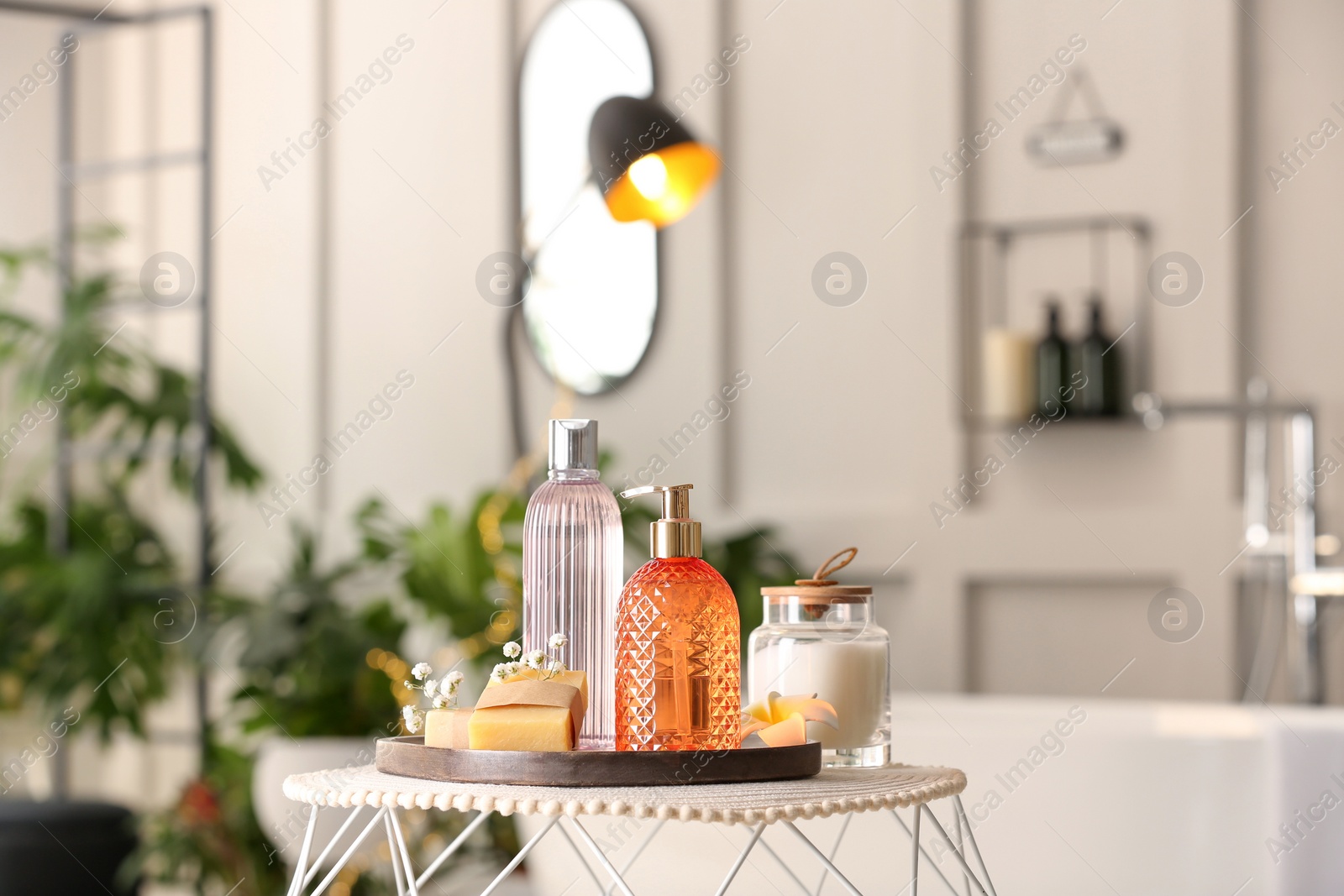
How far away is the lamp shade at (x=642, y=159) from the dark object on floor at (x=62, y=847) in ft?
5.53

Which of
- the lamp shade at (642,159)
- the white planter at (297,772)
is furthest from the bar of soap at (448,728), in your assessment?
the white planter at (297,772)

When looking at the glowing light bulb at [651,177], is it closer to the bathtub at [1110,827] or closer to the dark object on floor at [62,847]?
the bathtub at [1110,827]

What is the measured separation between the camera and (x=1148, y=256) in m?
2.78

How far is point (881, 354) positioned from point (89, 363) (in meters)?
1.84

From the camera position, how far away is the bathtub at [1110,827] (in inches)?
75.7

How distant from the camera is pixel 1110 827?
80.3 inches

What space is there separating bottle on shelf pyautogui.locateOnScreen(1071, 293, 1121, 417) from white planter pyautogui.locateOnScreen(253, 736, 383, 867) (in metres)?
1.57

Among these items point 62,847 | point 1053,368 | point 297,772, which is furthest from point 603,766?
point 62,847

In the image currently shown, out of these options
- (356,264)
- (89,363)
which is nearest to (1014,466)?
(356,264)

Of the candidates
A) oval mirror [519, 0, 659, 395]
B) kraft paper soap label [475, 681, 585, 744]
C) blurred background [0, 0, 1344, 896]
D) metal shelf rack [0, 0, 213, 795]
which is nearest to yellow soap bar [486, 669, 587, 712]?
kraft paper soap label [475, 681, 585, 744]

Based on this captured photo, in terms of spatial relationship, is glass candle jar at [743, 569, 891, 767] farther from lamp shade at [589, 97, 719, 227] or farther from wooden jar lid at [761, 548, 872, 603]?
lamp shade at [589, 97, 719, 227]

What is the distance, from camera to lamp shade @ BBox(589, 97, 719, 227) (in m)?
2.17

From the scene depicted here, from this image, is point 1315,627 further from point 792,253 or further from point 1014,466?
point 792,253

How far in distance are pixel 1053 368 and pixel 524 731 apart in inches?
82.8
